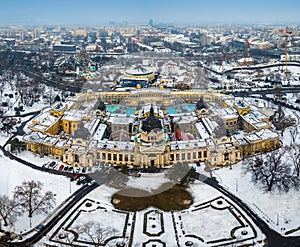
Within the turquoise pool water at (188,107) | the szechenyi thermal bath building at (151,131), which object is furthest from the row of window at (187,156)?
the turquoise pool water at (188,107)

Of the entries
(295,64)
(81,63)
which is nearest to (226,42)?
(295,64)

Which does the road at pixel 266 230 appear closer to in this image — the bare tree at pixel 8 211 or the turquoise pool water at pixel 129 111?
the bare tree at pixel 8 211

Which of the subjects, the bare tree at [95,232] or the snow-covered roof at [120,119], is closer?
the bare tree at [95,232]

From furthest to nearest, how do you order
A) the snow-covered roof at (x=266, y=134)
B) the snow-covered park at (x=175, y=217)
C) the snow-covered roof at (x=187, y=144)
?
the snow-covered roof at (x=266, y=134) → the snow-covered roof at (x=187, y=144) → the snow-covered park at (x=175, y=217)

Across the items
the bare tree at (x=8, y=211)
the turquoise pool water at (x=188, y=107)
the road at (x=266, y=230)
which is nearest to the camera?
the road at (x=266, y=230)

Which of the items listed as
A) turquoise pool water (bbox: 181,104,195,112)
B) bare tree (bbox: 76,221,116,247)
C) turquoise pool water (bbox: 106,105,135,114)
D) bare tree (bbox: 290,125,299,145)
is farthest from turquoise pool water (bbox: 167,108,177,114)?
bare tree (bbox: 76,221,116,247)

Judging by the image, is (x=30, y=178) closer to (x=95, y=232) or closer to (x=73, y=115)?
(x=95, y=232)

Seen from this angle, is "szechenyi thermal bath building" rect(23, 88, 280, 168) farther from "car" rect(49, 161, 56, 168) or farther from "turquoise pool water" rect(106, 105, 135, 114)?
"car" rect(49, 161, 56, 168)

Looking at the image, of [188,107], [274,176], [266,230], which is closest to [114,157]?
[274,176]
